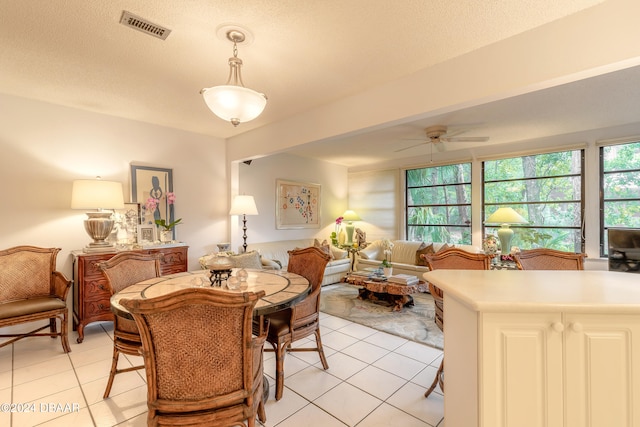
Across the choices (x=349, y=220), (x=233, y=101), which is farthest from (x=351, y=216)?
(x=233, y=101)

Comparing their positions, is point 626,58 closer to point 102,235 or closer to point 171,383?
point 171,383

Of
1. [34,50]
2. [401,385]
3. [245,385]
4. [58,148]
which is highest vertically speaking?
[34,50]

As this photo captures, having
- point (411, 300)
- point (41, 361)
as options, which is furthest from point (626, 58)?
point (41, 361)

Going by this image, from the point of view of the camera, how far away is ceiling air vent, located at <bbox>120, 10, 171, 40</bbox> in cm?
179

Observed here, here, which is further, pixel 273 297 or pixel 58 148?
pixel 58 148

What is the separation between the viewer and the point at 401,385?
2.16m

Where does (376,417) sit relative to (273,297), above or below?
below

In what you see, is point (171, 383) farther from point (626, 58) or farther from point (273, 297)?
point (626, 58)

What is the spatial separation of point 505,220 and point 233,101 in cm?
406

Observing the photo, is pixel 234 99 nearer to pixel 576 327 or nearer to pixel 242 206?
pixel 576 327

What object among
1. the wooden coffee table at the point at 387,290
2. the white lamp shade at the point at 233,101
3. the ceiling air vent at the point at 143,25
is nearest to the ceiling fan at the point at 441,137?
the wooden coffee table at the point at 387,290

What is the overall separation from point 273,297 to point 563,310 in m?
1.42

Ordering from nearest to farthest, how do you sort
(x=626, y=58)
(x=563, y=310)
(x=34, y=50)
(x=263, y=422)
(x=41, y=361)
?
(x=563, y=310), (x=626, y=58), (x=263, y=422), (x=34, y=50), (x=41, y=361)

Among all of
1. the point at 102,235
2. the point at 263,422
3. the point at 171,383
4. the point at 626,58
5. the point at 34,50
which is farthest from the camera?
the point at 102,235
